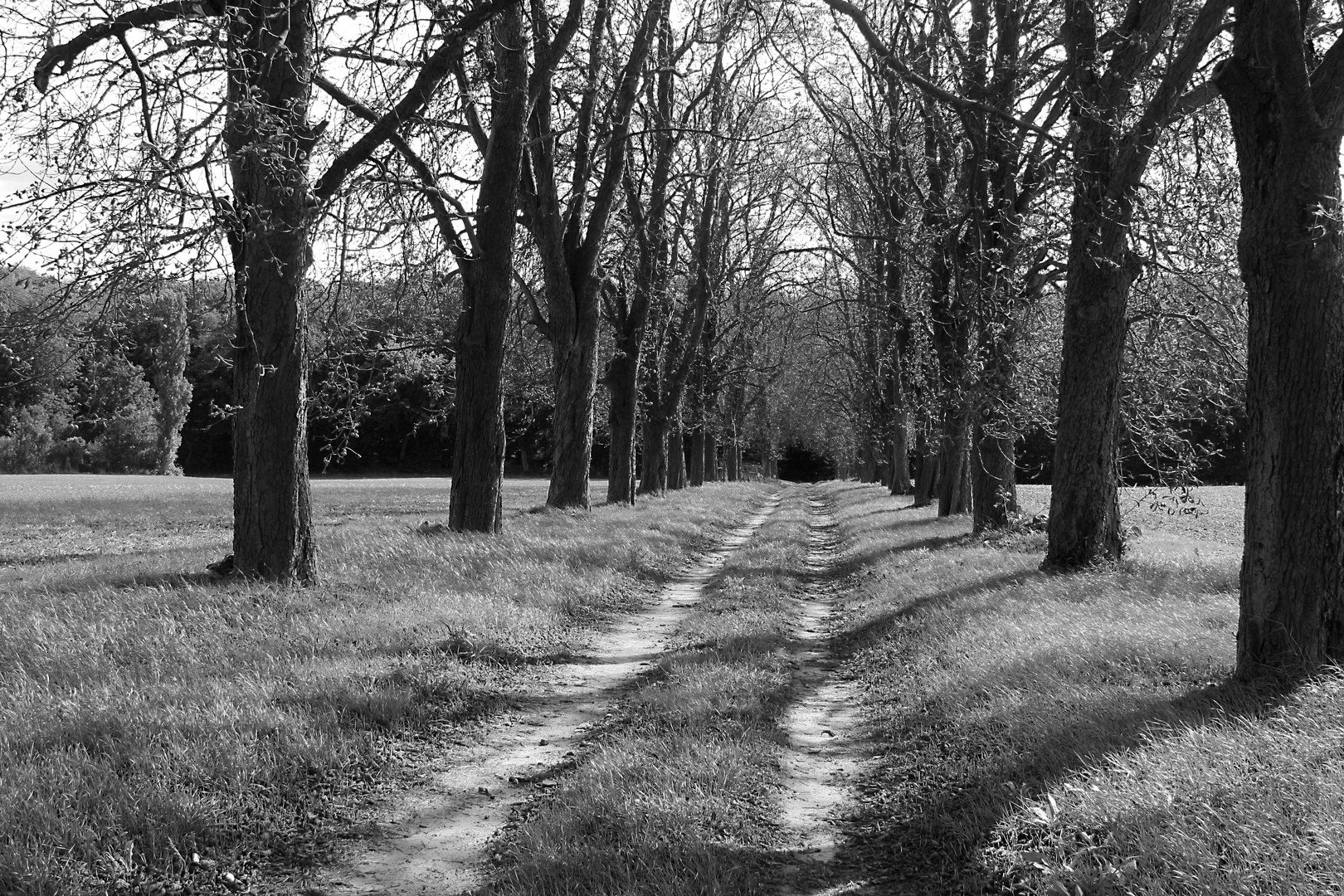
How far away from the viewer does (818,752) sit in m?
5.88

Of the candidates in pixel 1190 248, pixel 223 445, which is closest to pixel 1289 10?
pixel 1190 248

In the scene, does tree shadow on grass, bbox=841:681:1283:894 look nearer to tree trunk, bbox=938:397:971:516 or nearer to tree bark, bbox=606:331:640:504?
tree trunk, bbox=938:397:971:516

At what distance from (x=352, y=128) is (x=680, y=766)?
8.50m

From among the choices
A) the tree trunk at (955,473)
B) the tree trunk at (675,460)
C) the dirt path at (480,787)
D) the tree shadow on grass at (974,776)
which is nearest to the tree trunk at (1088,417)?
the dirt path at (480,787)

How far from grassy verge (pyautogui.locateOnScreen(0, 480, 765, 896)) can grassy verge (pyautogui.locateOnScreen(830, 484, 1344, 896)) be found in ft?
9.87

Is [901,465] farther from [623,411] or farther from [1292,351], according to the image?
[1292,351]

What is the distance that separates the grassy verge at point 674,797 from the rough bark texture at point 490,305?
691cm

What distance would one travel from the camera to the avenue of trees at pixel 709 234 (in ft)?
19.1

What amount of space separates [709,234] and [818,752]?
81.5 ft

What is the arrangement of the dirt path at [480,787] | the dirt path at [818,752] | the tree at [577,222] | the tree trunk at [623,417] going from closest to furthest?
the dirt path at [480,787] → the dirt path at [818,752] → the tree at [577,222] → the tree trunk at [623,417]

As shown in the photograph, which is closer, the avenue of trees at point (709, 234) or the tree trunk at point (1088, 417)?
the avenue of trees at point (709, 234)

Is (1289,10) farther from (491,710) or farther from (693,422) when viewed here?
(693,422)

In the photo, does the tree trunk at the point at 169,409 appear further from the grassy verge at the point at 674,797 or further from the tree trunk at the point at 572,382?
the grassy verge at the point at 674,797

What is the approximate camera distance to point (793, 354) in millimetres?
47969
